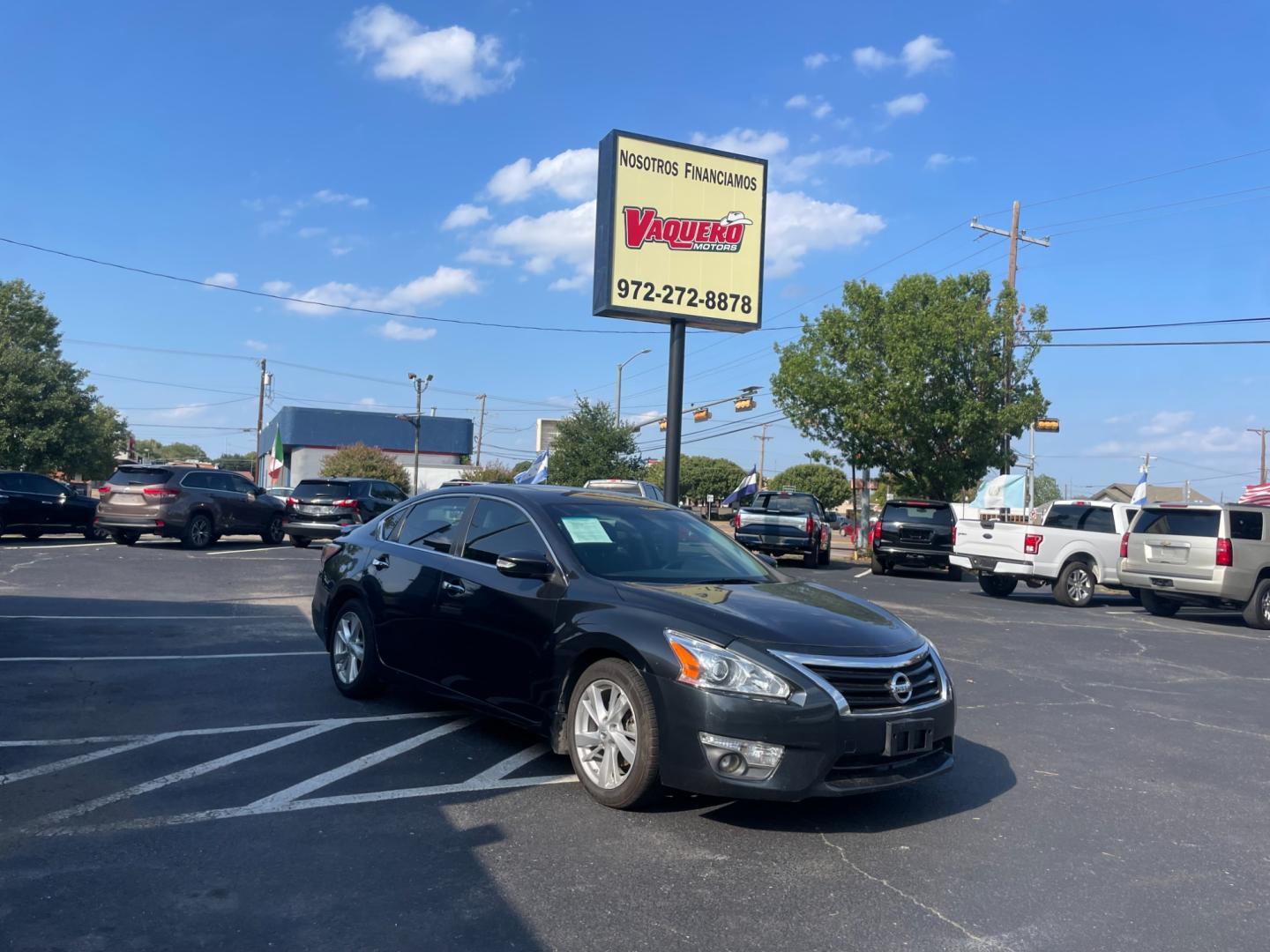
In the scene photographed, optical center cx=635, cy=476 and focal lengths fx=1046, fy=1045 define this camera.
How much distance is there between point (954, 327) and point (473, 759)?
27.0 metres

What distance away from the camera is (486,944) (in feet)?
11.5

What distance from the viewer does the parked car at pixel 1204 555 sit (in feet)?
47.3

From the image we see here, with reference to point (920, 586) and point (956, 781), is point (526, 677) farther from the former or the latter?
point (920, 586)

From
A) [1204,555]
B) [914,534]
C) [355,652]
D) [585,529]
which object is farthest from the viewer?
[914,534]

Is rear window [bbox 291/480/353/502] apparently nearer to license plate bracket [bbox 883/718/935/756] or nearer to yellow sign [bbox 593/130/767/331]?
yellow sign [bbox 593/130/767/331]

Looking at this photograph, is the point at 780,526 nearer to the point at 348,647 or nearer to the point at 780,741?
the point at 348,647

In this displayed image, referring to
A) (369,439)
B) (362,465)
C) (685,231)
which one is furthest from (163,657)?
(369,439)

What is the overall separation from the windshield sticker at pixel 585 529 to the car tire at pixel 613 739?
892 mm

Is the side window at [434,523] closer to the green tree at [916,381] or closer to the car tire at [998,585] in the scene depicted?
the car tire at [998,585]

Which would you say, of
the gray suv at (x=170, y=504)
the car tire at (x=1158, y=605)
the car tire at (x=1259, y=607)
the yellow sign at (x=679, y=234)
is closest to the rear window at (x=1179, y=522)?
the car tire at (x=1259, y=607)

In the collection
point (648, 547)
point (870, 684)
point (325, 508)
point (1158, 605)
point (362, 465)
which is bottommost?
point (1158, 605)

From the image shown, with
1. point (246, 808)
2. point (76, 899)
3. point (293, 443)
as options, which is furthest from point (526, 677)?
point (293, 443)

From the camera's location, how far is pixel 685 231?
65.6 feet

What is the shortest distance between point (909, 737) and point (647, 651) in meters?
1.24
